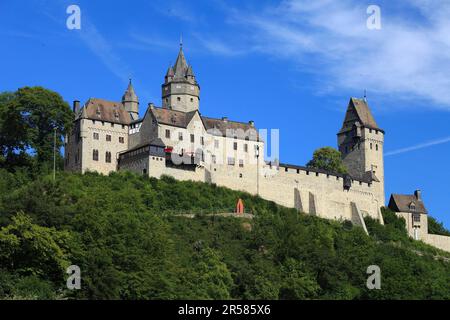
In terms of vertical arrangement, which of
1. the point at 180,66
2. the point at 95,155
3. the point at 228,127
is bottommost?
the point at 95,155

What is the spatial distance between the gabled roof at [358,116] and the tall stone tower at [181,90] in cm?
1891

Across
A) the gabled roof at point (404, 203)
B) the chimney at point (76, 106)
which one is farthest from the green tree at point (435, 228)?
the chimney at point (76, 106)

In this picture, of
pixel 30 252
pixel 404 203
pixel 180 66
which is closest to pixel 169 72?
pixel 180 66

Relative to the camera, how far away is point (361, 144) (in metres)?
92.4

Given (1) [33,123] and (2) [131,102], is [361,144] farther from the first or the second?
(1) [33,123]

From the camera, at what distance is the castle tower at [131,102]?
273ft

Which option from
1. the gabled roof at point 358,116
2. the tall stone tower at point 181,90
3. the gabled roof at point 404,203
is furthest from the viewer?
the gabled roof at point 358,116

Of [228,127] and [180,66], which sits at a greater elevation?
[180,66]

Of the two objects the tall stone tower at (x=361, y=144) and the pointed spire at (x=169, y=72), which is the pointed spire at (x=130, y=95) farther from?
the tall stone tower at (x=361, y=144)

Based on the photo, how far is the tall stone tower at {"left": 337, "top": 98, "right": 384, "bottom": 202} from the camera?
90750 millimetres

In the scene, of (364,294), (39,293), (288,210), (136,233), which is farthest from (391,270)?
(39,293)

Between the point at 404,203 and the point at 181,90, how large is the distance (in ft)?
81.7

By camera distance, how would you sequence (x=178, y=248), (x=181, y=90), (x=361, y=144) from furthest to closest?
1. (x=361, y=144)
2. (x=181, y=90)
3. (x=178, y=248)
